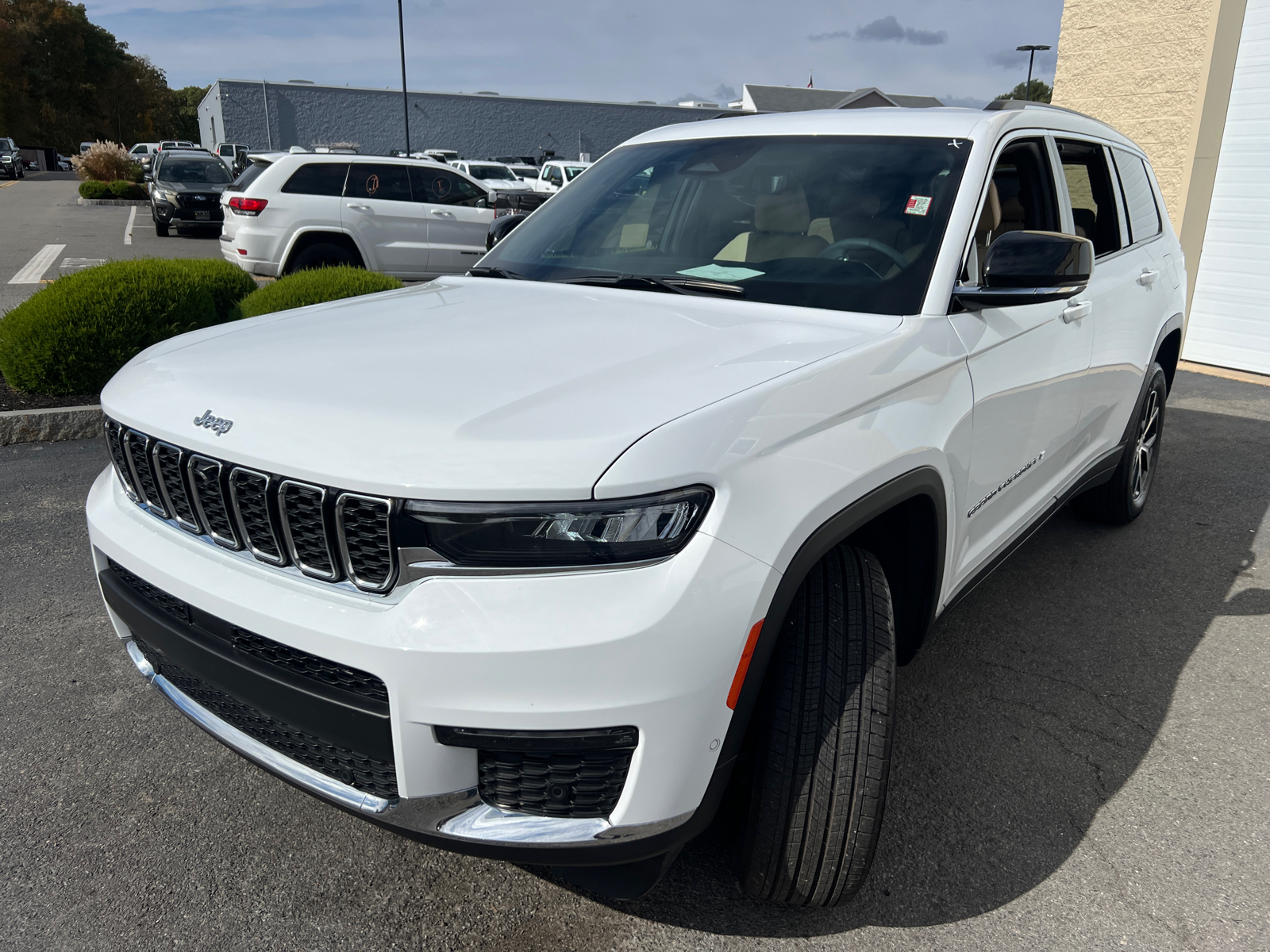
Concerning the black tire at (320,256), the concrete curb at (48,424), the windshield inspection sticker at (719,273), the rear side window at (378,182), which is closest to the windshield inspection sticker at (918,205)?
the windshield inspection sticker at (719,273)

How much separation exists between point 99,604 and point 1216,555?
15.7ft

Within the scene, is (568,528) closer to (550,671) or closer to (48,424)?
(550,671)

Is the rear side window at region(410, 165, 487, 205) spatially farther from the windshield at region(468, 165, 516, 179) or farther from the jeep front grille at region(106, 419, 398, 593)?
the windshield at region(468, 165, 516, 179)

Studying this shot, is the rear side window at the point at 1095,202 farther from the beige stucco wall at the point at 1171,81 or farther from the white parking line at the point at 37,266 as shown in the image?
the white parking line at the point at 37,266

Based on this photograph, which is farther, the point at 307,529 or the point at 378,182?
the point at 378,182

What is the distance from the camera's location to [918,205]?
2.57m

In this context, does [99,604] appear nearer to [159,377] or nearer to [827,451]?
[159,377]

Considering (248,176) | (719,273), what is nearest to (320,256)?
(248,176)

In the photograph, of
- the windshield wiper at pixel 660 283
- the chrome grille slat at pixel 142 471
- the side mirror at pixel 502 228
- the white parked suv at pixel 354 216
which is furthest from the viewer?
the white parked suv at pixel 354 216

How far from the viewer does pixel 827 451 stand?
187 centimetres

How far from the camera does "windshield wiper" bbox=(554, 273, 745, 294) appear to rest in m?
2.59

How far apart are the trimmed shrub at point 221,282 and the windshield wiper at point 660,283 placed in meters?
5.06

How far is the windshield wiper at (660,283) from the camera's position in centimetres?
259

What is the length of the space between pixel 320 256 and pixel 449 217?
167 centimetres
